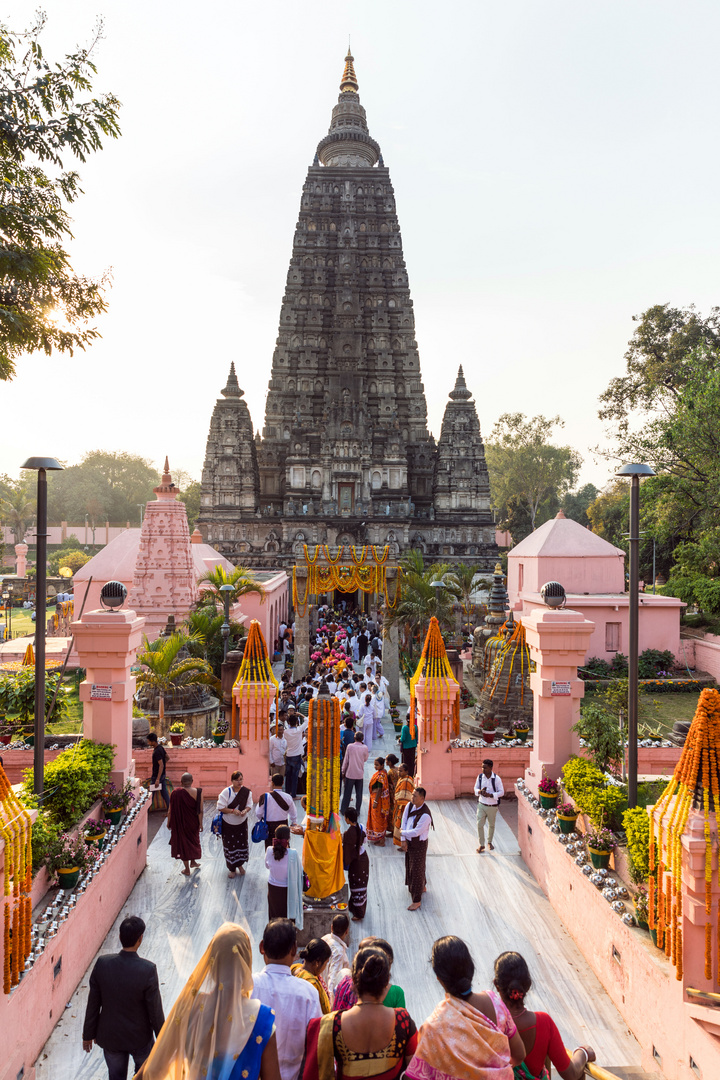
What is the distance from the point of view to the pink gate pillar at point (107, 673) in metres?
7.70

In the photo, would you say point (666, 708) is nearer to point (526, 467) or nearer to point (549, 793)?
point (549, 793)

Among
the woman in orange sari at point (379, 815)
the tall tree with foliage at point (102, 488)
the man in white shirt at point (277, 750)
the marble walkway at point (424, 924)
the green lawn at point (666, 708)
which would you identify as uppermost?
the tall tree with foliage at point (102, 488)

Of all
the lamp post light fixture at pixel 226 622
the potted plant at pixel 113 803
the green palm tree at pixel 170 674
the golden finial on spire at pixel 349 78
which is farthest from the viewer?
the golden finial on spire at pixel 349 78

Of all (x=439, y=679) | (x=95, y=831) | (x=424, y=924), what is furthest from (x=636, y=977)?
(x=439, y=679)

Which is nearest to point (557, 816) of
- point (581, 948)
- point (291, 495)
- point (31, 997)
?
point (581, 948)

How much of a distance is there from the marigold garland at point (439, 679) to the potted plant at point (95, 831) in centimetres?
500

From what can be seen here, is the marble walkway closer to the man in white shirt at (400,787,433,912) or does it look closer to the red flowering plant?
the man in white shirt at (400,787,433,912)

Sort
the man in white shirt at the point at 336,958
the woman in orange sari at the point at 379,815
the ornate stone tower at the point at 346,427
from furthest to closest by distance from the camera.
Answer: the ornate stone tower at the point at 346,427 → the woman in orange sari at the point at 379,815 → the man in white shirt at the point at 336,958

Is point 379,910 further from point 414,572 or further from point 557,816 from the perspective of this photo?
point 414,572

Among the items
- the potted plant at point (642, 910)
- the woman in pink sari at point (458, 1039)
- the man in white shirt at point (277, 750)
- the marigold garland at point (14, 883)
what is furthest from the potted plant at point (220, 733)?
the woman in pink sari at point (458, 1039)

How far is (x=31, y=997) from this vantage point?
4629mm

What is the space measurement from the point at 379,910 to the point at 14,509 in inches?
2494

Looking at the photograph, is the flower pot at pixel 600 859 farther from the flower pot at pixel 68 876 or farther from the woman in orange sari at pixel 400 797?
the flower pot at pixel 68 876

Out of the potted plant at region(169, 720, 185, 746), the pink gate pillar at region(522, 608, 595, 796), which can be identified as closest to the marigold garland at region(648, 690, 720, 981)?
the pink gate pillar at region(522, 608, 595, 796)
